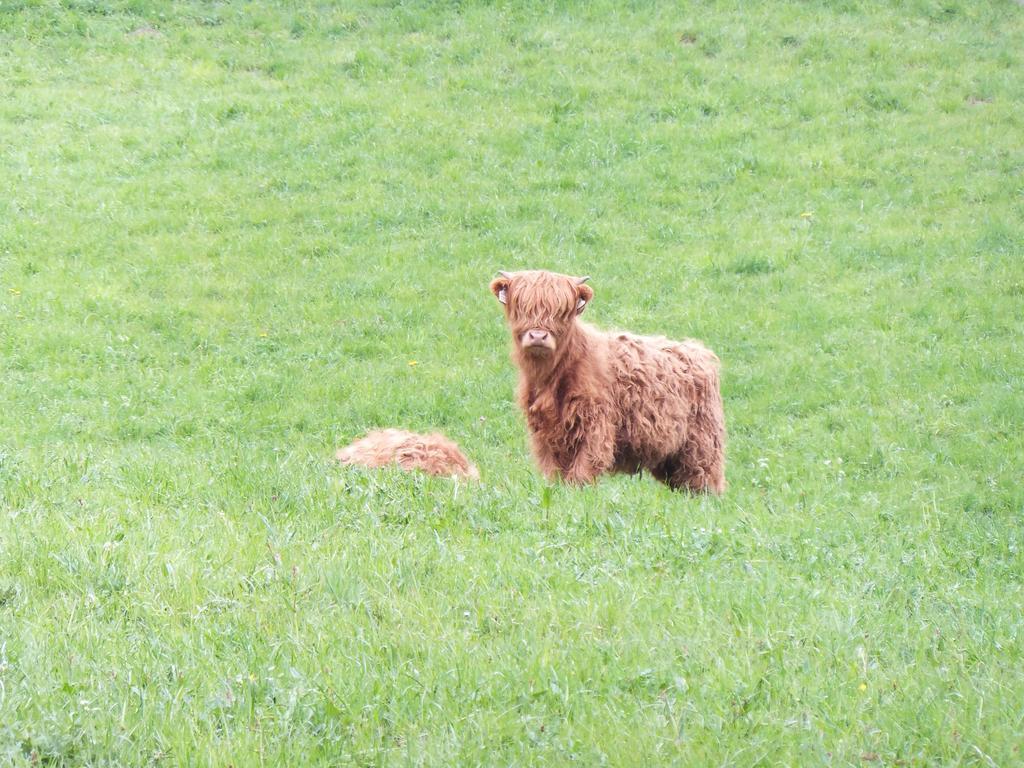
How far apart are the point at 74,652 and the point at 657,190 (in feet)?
53.5

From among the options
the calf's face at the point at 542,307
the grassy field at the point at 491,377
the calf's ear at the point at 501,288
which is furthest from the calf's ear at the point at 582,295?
the grassy field at the point at 491,377

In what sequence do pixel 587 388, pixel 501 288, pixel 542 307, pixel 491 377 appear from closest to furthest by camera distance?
1. pixel 542 307
2. pixel 587 388
3. pixel 501 288
4. pixel 491 377

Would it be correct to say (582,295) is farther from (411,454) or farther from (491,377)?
(491,377)

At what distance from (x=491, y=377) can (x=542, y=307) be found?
564cm

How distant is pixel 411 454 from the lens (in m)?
9.91

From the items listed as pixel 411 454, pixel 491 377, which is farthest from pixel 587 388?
pixel 491 377

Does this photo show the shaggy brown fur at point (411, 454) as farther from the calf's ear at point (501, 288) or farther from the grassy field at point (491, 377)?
the calf's ear at point (501, 288)

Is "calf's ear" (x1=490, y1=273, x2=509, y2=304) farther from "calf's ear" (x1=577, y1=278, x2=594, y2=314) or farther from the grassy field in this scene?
the grassy field

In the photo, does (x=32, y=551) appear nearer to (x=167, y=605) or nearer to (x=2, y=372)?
(x=167, y=605)

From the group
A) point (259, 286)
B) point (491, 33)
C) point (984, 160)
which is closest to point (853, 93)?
point (984, 160)

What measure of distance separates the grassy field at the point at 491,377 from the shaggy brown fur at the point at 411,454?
450 mm

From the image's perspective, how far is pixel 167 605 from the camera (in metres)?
5.55

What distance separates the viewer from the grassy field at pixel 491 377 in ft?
15.4

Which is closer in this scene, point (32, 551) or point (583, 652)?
point (583, 652)
